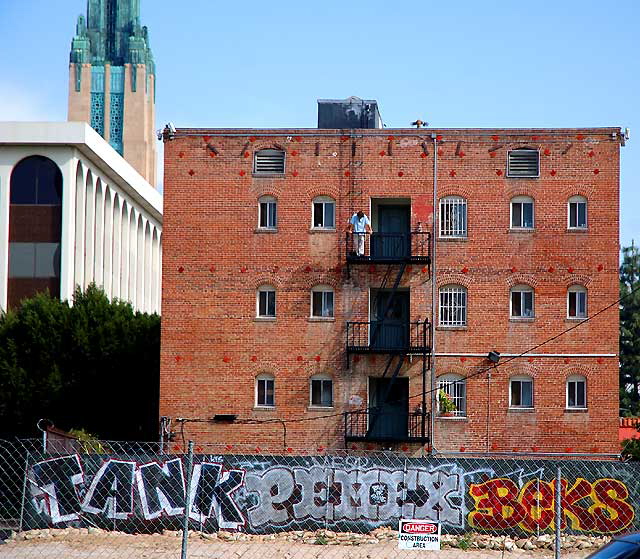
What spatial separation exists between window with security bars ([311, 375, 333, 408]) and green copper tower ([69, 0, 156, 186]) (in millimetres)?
96655

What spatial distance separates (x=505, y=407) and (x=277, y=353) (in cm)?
909

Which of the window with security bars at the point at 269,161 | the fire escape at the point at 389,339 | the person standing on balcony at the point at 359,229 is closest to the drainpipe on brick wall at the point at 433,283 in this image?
the fire escape at the point at 389,339

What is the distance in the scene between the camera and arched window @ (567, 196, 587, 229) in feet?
141

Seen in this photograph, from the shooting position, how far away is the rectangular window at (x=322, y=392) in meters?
43.3

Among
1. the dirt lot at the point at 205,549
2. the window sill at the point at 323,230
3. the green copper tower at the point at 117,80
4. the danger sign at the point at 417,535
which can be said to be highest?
the green copper tower at the point at 117,80

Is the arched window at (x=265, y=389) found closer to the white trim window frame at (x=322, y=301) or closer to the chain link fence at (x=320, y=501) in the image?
the white trim window frame at (x=322, y=301)

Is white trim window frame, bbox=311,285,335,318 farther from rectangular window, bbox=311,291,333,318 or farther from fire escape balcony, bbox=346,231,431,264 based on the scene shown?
fire escape balcony, bbox=346,231,431,264

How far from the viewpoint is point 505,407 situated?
42656mm

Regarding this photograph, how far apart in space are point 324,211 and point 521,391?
410 inches

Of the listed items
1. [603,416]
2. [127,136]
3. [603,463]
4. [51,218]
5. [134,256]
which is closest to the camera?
[603,463]

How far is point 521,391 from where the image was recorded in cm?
4294

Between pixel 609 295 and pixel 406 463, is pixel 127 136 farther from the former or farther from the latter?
pixel 406 463

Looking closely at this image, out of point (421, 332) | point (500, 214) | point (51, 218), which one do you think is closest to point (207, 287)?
point (421, 332)

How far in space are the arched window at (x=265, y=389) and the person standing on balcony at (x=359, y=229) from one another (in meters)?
6.04
